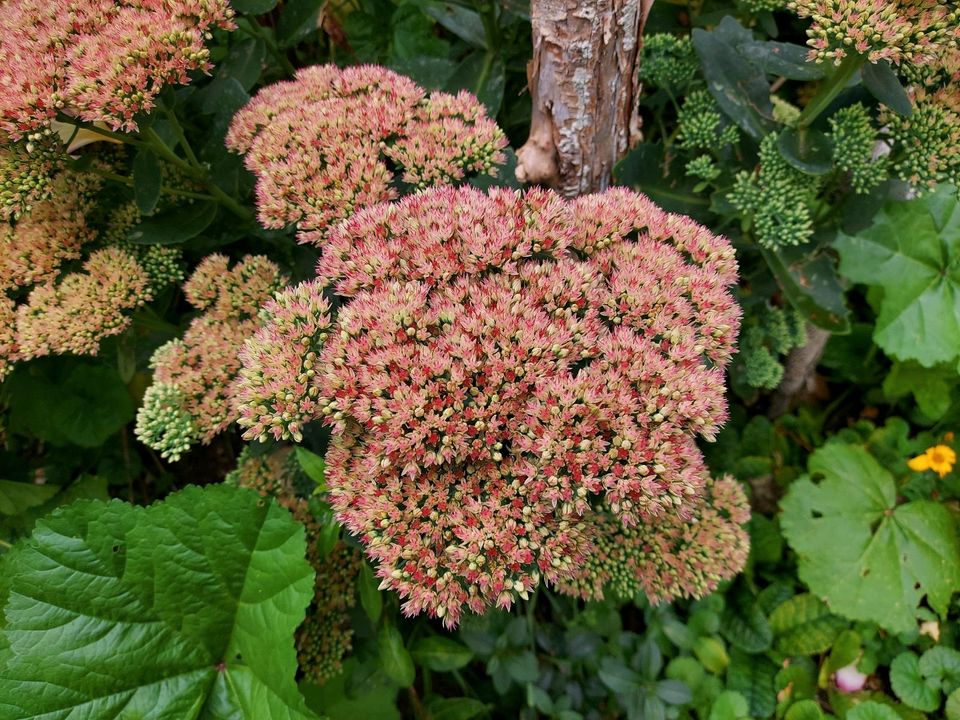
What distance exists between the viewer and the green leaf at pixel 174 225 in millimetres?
1490

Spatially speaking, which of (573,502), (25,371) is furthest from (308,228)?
(25,371)

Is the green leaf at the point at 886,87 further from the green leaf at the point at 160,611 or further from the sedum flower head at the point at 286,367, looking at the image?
the green leaf at the point at 160,611

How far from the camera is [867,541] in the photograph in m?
1.99

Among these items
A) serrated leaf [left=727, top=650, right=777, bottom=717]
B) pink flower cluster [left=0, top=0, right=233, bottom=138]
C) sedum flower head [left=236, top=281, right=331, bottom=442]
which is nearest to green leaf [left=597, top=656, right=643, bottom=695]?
serrated leaf [left=727, top=650, right=777, bottom=717]

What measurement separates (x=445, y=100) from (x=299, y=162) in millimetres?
341

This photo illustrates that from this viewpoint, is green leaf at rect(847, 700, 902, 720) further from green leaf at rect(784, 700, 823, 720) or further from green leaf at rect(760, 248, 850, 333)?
green leaf at rect(760, 248, 850, 333)

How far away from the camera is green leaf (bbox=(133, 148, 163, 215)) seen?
1367mm

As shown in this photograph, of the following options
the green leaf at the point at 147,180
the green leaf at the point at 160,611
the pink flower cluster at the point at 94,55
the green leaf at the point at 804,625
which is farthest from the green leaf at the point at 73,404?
the green leaf at the point at 804,625

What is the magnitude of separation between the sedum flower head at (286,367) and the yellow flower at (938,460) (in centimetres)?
187

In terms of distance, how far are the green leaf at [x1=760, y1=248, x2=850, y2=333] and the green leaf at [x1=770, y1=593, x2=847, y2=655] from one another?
2.90 feet

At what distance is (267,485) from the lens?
1.58 meters

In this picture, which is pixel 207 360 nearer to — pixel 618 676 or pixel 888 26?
pixel 618 676

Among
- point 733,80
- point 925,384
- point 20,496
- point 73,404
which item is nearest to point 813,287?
point 733,80

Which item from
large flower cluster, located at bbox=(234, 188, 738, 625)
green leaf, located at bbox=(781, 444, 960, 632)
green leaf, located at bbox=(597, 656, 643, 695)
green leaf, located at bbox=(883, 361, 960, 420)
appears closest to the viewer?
large flower cluster, located at bbox=(234, 188, 738, 625)
